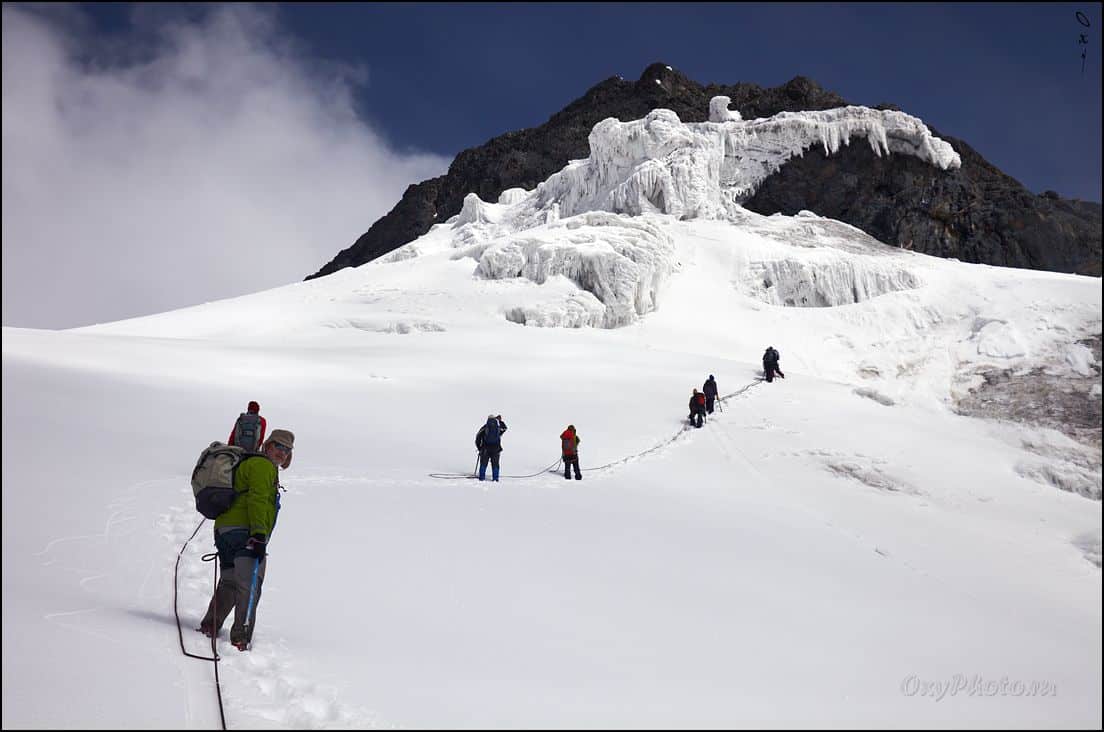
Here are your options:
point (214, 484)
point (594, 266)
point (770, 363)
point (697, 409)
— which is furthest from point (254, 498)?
point (594, 266)

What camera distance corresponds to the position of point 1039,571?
902cm

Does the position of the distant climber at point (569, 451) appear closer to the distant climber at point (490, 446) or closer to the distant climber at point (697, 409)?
the distant climber at point (490, 446)

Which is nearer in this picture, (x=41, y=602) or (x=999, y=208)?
(x=41, y=602)

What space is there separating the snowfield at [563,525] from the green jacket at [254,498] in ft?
2.51

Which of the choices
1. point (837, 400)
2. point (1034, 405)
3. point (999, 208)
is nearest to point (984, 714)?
point (837, 400)

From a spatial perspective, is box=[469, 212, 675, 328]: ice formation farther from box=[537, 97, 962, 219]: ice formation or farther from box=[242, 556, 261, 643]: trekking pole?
box=[242, 556, 261, 643]: trekking pole

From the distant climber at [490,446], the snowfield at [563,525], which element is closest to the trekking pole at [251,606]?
the snowfield at [563,525]

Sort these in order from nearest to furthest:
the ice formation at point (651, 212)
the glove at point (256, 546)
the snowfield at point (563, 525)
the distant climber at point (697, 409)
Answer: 1. the snowfield at point (563, 525)
2. the glove at point (256, 546)
3. the distant climber at point (697, 409)
4. the ice formation at point (651, 212)

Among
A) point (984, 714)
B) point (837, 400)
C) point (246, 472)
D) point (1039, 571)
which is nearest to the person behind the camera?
point (984, 714)

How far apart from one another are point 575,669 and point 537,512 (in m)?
5.08

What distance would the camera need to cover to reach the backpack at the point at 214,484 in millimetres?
4734

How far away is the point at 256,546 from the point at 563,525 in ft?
14.9

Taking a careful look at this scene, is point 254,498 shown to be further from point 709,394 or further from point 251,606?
point 709,394

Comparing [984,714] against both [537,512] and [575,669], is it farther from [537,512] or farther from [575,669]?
[537,512]
